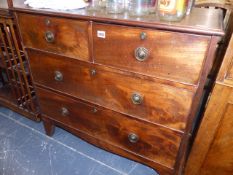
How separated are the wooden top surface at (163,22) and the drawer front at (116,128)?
0.50 m

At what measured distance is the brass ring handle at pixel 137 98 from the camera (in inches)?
37.7

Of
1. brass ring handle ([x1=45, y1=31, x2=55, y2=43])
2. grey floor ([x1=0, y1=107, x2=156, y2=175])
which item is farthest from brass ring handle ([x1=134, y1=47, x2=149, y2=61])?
grey floor ([x1=0, y1=107, x2=156, y2=175])

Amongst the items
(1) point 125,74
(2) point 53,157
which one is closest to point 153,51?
(1) point 125,74

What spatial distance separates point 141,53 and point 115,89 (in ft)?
0.85

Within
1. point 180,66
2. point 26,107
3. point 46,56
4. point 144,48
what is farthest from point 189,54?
point 26,107

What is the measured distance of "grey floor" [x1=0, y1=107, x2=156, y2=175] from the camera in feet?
4.39

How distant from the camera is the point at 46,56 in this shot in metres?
1.15

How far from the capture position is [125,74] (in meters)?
0.93

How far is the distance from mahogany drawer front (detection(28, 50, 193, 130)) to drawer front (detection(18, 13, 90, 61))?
0.17 feet

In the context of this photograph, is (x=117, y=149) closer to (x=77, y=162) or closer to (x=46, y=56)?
(x=77, y=162)

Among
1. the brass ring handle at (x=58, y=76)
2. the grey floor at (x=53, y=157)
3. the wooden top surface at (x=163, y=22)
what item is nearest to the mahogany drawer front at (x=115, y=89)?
the brass ring handle at (x=58, y=76)

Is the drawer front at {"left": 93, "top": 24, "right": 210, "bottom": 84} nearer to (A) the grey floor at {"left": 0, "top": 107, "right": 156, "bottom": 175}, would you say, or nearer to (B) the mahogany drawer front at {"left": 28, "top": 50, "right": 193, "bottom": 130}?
(B) the mahogany drawer front at {"left": 28, "top": 50, "right": 193, "bottom": 130}

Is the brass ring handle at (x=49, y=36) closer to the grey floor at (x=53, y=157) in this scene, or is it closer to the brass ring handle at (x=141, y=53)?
the brass ring handle at (x=141, y=53)

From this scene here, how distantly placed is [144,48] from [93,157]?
946 millimetres
